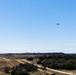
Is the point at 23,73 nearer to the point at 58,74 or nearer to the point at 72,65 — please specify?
the point at 58,74

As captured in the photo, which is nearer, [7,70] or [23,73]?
[23,73]

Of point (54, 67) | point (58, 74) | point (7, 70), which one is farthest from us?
point (54, 67)

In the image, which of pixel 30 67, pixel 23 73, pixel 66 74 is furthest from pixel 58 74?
Answer: pixel 30 67

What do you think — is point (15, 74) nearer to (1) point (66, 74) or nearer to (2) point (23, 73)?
(2) point (23, 73)

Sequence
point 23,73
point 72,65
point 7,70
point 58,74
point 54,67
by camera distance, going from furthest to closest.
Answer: point 54,67 < point 72,65 < point 7,70 < point 58,74 < point 23,73

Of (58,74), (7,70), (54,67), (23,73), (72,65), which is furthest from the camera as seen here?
(54,67)

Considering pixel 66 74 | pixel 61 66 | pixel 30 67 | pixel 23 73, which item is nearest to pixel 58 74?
pixel 66 74

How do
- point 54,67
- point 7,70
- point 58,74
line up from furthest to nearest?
point 54,67, point 7,70, point 58,74

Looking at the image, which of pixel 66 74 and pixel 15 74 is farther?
pixel 66 74

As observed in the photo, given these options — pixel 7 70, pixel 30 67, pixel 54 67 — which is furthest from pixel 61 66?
pixel 7 70
